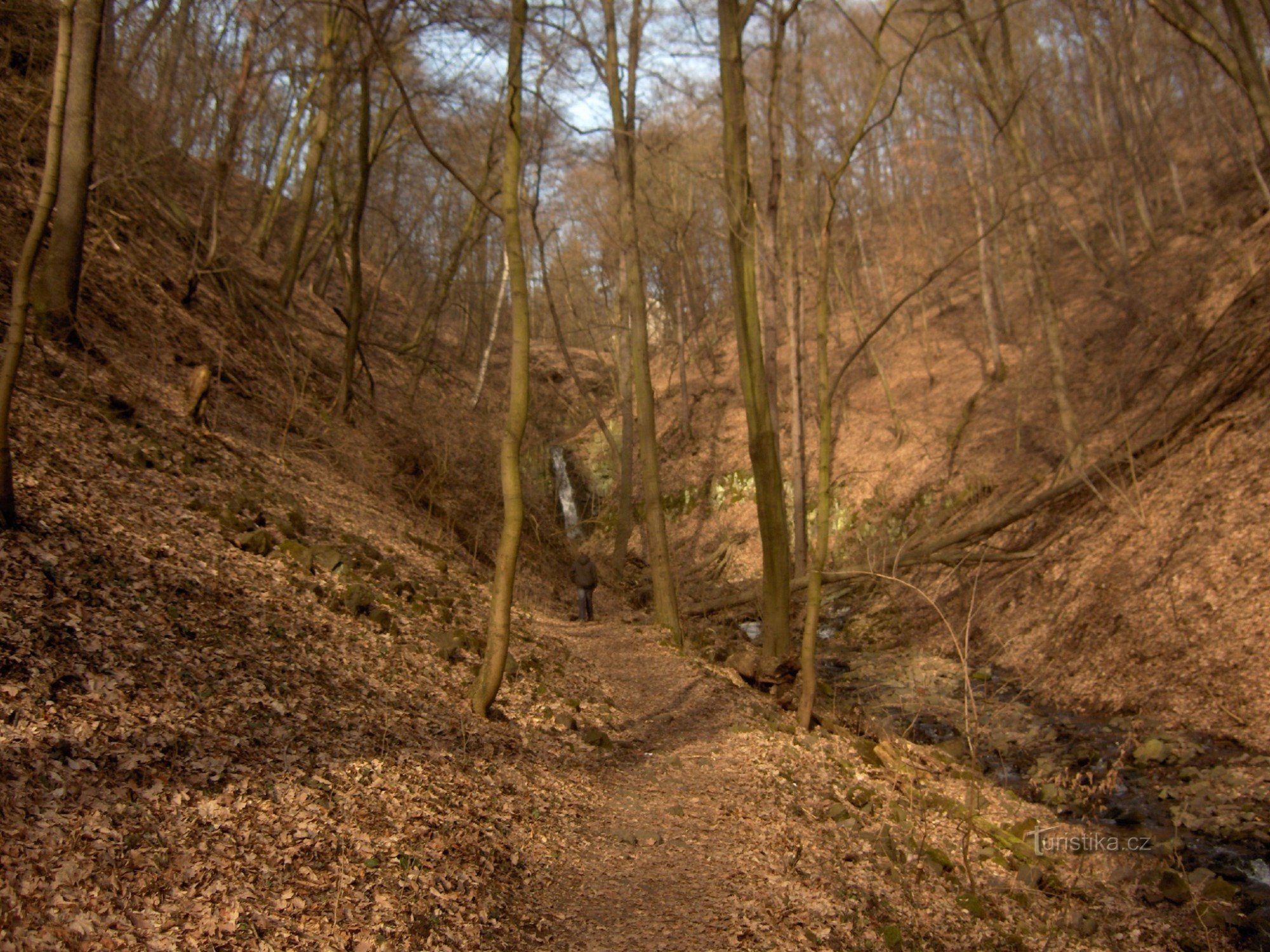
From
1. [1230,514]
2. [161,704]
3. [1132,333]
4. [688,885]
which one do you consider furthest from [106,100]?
[1132,333]

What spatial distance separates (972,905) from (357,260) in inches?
471

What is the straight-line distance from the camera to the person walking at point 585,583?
13422 mm

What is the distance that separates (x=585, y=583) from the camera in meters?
13.5

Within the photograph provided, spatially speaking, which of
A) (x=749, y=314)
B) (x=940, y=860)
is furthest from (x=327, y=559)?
(x=940, y=860)

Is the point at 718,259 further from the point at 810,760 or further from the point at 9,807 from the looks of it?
the point at 9,807

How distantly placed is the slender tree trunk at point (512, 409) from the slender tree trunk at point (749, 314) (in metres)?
3.33

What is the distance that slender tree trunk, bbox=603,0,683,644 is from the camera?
38.6 ft

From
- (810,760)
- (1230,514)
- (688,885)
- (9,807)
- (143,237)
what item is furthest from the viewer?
(143,237)

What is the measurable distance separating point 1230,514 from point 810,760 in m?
6.61

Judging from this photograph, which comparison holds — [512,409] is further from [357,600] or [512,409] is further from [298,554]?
[298,554]

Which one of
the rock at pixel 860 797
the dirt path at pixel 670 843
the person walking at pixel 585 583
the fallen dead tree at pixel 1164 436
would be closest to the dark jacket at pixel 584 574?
the person walking at pixel 585 583

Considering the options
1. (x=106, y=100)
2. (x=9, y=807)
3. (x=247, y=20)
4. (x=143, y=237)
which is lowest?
(x=9, y=807)

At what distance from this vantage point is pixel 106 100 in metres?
10.6

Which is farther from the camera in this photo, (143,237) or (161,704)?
(143,237)
